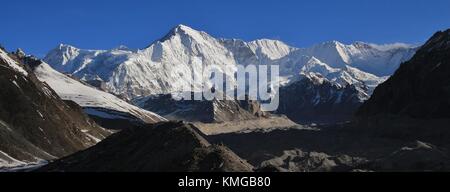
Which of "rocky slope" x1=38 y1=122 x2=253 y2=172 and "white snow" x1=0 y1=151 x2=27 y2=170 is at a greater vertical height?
"white snow" x1=0 y1=151 x2=27 y2=170

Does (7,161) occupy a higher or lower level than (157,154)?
higher

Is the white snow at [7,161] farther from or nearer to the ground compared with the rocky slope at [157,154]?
farther from the ground

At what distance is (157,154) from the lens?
428 feet

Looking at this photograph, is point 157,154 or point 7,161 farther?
point 7,161

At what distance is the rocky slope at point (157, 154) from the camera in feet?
385

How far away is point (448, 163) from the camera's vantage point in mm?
173250

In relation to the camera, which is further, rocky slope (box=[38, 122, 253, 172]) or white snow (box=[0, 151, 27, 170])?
white snow (box=[0, 151, 27, 170])

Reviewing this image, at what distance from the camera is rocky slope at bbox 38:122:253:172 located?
385 feet

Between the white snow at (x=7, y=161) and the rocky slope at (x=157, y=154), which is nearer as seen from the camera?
the rocky slope at (x=157, y=154)
